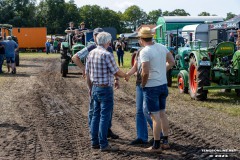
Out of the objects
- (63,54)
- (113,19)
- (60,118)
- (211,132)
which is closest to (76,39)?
(63,54)

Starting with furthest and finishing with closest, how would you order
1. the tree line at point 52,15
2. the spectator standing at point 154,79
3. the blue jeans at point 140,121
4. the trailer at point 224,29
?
the tree line at point 52,15 < the trailer at point 224,29 < the blue jeans at point 140,121 < the spectator standing at point 154,79

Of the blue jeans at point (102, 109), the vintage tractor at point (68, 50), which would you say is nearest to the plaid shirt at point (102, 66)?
the blue jeans at point (102, 109)

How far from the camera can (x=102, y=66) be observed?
6.17 metres

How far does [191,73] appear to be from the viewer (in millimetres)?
11664

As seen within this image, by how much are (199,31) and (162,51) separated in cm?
1308

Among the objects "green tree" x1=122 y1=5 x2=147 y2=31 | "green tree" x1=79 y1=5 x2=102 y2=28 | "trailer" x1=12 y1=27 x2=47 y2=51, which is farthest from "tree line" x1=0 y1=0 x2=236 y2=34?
"green tree" x1=122 y1=5 x2=147 y2=31

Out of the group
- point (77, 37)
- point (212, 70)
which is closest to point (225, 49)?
point (212, 70)

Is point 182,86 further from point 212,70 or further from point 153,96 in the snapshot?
point 153,96

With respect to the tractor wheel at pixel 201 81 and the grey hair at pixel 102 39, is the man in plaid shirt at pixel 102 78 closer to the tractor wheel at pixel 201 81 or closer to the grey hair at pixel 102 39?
the grey hair at pixel 102 39

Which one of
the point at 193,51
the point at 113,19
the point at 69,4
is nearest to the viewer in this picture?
the point at 193,51

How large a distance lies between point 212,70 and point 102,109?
5.60 m

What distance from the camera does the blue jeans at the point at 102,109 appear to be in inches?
243

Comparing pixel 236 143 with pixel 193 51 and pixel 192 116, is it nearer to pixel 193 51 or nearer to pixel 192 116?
pixel 192 116

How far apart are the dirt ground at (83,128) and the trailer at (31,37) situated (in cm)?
3501
